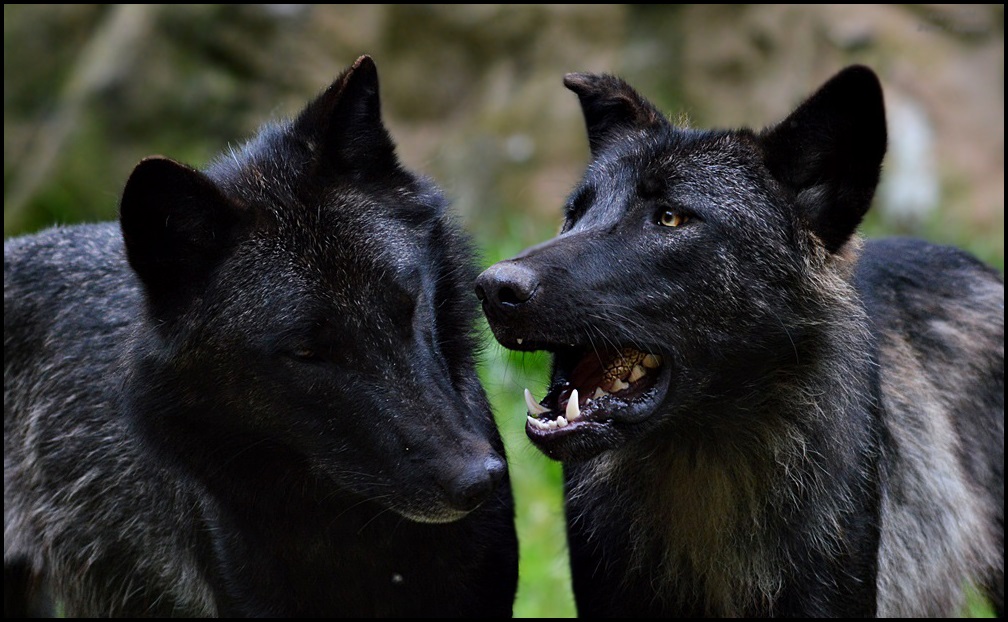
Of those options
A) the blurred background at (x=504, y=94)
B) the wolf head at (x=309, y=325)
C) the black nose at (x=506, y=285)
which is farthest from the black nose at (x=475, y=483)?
the blurred background at (x=504, y=94)

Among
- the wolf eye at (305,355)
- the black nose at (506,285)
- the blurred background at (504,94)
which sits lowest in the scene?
the wolf eye at (305,355)

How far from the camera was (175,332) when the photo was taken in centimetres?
400

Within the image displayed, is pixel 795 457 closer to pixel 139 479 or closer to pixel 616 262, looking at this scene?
pixel 616 262

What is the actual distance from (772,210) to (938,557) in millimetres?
1993

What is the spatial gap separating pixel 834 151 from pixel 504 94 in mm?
7695

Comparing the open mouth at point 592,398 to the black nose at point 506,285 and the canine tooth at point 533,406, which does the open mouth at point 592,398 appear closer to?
the canine tooth at point 533,406

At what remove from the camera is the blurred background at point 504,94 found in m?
10.8

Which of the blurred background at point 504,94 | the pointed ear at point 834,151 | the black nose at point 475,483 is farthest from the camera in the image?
the blurred background at point 504,94

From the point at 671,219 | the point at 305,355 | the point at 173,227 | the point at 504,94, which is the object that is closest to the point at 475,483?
the point at 305,355

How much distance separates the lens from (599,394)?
13.2 ft

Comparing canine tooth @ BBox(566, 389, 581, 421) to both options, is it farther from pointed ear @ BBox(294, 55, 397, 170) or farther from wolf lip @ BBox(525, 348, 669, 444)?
pointed ear @ BBox(294, 55, 397, 170)

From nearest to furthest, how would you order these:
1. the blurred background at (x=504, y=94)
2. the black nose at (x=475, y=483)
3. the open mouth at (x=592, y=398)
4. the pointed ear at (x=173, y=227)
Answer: the black nose at (x=475, y=483), the pointed ear at (x=173, y=227), the open mouth at (x=592, y=398), the blurred background at (x=504, y=94)

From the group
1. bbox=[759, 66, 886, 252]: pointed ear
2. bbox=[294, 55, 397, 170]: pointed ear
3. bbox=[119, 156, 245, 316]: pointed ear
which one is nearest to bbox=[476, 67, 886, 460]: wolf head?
bbox=[759, 66, 886, 252]: pointed ear

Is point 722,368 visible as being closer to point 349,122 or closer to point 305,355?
point 305,355
